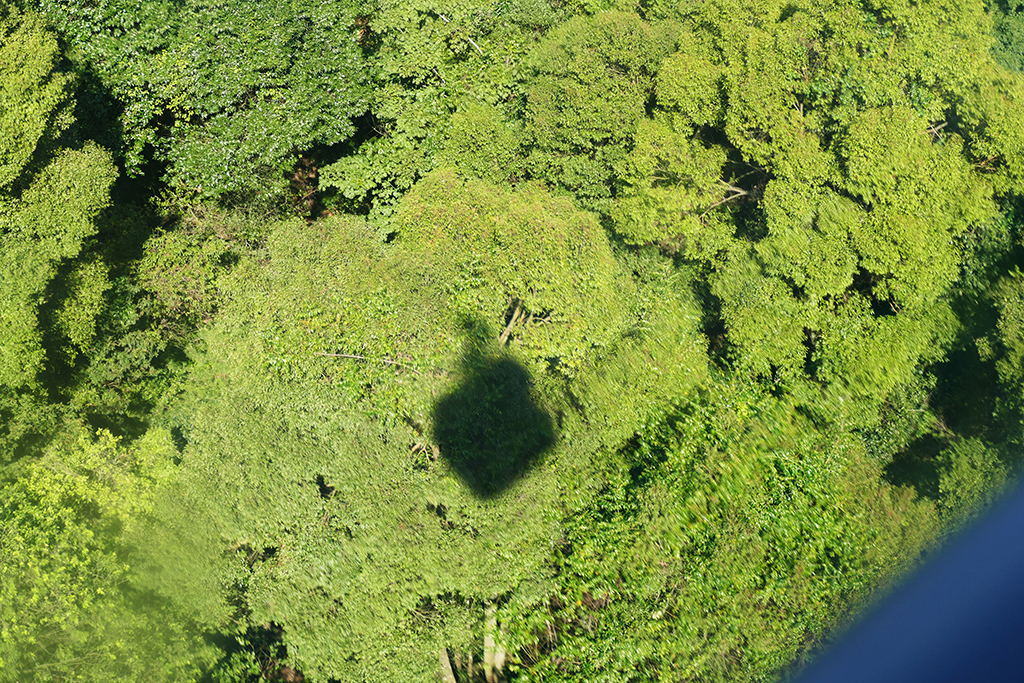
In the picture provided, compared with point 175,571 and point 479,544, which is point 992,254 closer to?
point 479,544

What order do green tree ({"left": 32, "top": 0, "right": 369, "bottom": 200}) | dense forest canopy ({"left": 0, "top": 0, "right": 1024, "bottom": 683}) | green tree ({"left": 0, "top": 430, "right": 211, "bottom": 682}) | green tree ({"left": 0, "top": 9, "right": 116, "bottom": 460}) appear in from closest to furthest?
dense forest canopy ({"left": 0, "top": 0, "right": 1024, "bottom": 683}) < green tree ({"left": 0, "top": 430, "right": 211, "bottom": 682}) < green tree ({"left": 0, "top": 9, "right": 116, "bottom": 460}) < green tree ({"left": 32, "top": 0, "right": 369, "bottom": 200})

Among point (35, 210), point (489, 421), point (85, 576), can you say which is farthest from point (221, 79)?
point (85, 576)

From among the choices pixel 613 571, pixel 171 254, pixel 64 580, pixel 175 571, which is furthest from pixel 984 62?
pixel 64 580

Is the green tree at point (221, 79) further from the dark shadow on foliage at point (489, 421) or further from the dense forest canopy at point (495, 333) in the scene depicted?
the dark shadow on foliage at point (489, 421)

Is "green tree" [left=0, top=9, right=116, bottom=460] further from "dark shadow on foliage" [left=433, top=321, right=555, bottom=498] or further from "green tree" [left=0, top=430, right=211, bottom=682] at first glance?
"dark shadow on foliage" [left=433, top=321, right=555, bottom=498]

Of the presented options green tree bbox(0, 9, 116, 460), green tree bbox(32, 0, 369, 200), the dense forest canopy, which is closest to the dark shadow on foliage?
the dense forest canopy

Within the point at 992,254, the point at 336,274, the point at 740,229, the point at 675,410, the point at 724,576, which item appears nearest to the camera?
the point at 724,576
